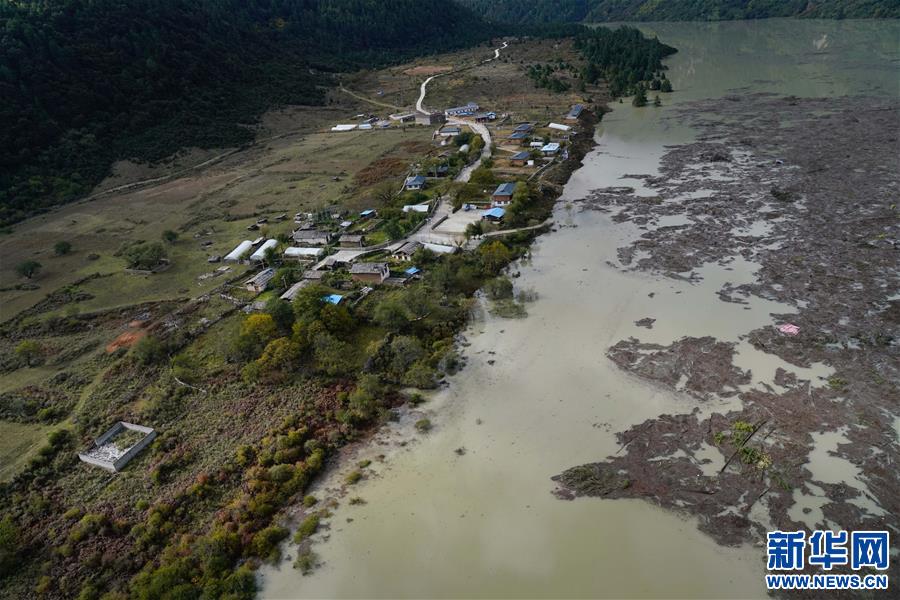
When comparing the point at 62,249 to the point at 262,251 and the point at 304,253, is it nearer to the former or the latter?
the point at 262,251

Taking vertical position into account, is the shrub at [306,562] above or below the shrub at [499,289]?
below

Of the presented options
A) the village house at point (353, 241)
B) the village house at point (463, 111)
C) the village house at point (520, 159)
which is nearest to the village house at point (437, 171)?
the village house at point (520, 159)

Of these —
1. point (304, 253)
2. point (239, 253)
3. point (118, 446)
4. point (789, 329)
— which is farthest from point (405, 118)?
point (118, 446)

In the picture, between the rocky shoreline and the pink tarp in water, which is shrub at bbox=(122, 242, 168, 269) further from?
the pink tarp in water

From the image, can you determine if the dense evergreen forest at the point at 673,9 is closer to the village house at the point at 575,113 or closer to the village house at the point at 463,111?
the village house at the point at 575,113

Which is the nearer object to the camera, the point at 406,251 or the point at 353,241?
the point at 406,251

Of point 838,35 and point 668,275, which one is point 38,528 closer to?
point 668,275

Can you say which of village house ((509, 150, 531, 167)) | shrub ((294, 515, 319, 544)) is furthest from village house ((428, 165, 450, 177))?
shrub ((294, 515, 319, 544))

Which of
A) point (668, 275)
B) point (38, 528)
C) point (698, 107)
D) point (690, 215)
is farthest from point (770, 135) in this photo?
point (38, 528)

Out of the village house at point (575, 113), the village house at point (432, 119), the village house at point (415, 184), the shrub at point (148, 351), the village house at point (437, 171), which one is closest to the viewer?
the shrub at point (148, 351)
